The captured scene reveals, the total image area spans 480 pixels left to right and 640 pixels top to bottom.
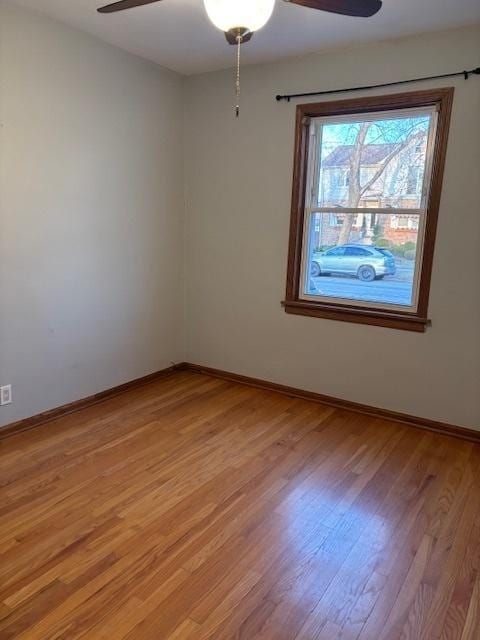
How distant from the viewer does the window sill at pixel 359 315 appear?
10.2ft

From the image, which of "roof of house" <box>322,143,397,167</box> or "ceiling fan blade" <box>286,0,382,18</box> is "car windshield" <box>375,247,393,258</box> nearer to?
"roof of house" <box>322,143,397,167</box>

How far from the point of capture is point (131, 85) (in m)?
3.34

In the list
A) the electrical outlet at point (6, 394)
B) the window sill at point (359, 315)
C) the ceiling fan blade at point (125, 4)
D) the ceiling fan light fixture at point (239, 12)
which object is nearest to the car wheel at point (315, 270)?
the window sill at point (359, 315)

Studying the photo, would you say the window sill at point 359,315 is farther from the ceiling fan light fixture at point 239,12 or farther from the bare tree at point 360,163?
the ceiling fan light fixture at point 239,12

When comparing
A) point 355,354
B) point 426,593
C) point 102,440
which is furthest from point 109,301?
point 426,593

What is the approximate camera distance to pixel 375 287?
3.32 meters

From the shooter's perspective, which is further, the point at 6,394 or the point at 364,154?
the point at 364,154

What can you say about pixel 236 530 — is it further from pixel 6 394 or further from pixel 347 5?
pixel 347 5

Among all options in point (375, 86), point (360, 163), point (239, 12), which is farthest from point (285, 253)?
point (239, 12)

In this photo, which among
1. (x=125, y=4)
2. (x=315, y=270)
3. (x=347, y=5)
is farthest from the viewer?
(x=315, y=270)

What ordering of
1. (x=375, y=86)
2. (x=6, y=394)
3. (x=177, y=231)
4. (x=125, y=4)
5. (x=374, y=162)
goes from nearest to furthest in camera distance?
(x=125, y=4) < (x=6, y=394) < (x=375, y=86) < (x=374, y=162) < (x=177, y=231)

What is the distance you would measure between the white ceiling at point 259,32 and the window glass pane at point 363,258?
1.12 meters

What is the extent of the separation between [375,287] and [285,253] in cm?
73

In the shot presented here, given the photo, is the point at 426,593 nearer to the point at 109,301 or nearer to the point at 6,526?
the point at 6,526
